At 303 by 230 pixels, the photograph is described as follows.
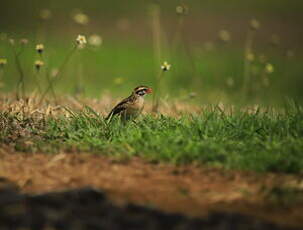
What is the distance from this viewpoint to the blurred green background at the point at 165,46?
55.9ft

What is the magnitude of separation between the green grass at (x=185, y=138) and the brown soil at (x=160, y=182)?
6.7 inches

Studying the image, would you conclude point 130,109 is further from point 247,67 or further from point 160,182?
point 247,67

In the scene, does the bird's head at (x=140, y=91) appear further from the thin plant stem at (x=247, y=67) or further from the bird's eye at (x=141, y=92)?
the thin plant stem at (x=247, y=67)

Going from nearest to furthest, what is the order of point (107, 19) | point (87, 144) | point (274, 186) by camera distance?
point (274, 186)
point (87, 144)
point (107, 19)

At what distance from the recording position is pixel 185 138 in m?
6.78

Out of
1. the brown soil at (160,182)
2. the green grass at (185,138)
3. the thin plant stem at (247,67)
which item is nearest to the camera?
the brown soil at (160,182)

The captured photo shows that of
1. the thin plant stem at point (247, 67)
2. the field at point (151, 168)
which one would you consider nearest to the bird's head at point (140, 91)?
the field at point (151, 168)

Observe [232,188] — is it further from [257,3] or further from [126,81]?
[257,3]

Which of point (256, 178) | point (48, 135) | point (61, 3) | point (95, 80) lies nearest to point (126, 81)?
point (95, 80)

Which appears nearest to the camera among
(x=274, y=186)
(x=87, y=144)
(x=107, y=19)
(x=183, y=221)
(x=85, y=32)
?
(x=183, y=221)

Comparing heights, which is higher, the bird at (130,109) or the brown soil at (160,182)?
the bird at (130,109)

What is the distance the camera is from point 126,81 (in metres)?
18.4

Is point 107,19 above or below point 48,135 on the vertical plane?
above

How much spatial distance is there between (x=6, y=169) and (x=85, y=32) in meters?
20.6
